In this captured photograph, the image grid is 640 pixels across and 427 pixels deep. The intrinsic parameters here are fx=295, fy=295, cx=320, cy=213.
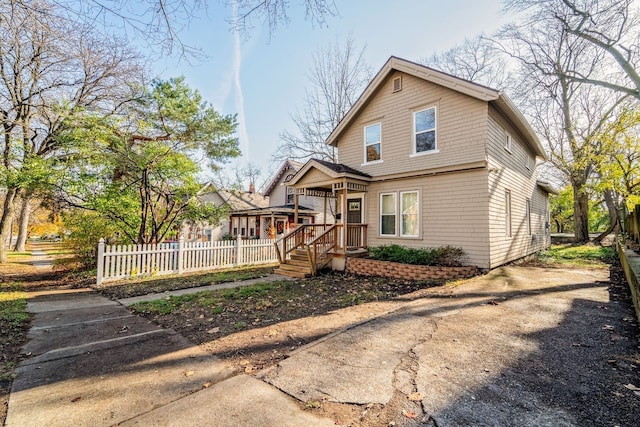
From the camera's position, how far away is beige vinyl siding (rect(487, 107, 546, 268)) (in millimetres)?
9336

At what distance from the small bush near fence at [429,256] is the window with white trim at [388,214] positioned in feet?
3.38

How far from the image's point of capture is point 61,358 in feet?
12.3

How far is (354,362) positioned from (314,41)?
14.3 ft

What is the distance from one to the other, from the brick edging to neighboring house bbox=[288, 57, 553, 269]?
69 cm

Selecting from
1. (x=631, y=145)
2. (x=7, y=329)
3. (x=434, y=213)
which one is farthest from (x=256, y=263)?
(x=631, y=145)

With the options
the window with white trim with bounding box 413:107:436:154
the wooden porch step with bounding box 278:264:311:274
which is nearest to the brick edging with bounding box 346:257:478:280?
the wooden porch step with bounding box 278:264:311:274

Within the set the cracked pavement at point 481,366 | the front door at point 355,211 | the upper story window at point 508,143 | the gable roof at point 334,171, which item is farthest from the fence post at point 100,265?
the upper story window at point 508,143

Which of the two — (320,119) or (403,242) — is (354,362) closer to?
(403,242)

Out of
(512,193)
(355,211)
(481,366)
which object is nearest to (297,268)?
(355,211)

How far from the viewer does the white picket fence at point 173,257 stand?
9555 millimetres

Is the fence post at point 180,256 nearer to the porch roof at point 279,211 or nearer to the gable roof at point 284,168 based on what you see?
the porch roof at point 279,211

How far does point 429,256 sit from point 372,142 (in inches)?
202

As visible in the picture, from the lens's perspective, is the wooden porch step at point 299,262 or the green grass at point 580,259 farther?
the green grass at point 580,259

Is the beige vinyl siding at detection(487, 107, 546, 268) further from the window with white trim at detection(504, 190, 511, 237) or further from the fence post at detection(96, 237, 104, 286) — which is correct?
the fence post at detection(96, 237, 104, 286)
